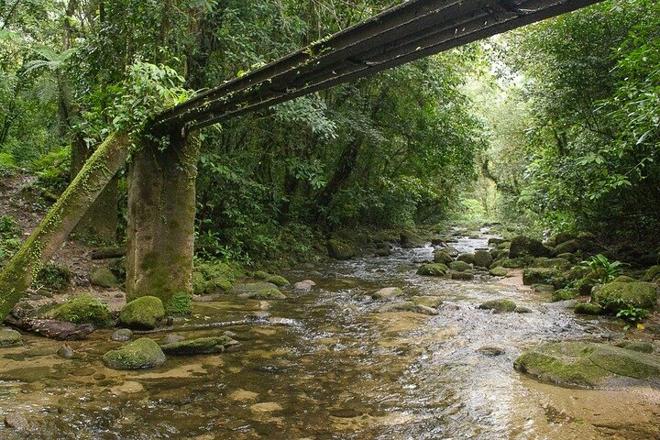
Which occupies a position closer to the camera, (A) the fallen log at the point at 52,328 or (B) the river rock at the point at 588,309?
(A) the fallen log at the point at 52,328

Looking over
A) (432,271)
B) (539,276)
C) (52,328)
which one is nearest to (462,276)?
(432,271)

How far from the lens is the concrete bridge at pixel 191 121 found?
404cm

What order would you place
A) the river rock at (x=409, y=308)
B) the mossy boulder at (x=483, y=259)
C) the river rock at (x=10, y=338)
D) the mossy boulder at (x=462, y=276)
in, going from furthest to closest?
the mossy boulder at (x=483, y=259) < the mossy boulder at (x=462, y=276) < the river rock at (x=409, y=308) < the river rock at (x=10, y=338)

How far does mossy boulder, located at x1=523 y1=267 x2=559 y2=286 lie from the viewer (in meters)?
12.4

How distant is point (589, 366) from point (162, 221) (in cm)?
667

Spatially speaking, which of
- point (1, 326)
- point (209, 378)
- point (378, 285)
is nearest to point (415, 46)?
point (209, 378)

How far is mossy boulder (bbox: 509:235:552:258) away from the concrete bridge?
1197 centimetres

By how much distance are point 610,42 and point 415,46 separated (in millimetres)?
10258

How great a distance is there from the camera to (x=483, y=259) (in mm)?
16906

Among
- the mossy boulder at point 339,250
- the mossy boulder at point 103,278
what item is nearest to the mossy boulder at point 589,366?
the mossy boulder at point 103,278

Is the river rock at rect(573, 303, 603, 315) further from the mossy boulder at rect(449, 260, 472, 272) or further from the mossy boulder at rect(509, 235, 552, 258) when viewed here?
the mossy boulder at rect(509, 235, 552, 258)

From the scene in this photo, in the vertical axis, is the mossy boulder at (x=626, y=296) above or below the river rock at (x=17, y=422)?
above

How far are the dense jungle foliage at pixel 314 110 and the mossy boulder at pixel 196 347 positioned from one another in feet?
12.2

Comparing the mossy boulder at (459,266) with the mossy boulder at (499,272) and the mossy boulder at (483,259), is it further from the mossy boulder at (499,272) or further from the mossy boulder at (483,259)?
the mossy boulder at (499,272)
